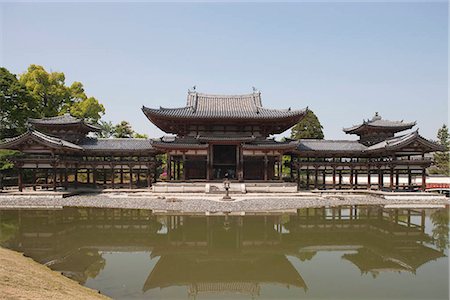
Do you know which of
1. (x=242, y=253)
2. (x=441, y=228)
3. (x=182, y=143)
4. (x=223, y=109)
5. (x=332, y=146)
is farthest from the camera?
(x=223, y=109)

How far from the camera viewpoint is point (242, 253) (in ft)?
35.7

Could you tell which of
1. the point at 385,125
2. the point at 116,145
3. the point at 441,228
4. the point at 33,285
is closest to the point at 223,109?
the point at 116,145

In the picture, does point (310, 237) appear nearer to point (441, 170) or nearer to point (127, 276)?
point (127, 276)

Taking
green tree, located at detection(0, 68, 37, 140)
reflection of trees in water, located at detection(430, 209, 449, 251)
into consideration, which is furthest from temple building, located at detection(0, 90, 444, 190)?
reflection of trees in water, located at detection(430, 209, 449, 251)

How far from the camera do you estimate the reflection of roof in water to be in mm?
8242

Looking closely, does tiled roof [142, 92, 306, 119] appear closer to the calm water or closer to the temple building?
the temple building

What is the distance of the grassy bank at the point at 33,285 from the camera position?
18.7ft

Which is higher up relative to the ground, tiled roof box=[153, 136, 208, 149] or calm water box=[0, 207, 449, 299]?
tiled roof box=[153, 136, 208, 149]

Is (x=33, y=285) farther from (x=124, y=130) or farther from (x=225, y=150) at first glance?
(x=124, y=130)

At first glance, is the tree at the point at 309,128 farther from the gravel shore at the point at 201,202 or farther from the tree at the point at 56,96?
the tree at the point at 56,96

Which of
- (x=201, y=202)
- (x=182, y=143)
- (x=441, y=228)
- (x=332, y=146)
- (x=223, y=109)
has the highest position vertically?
(x=223, y=109)

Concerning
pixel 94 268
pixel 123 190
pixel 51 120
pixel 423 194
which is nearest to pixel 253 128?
pixel 123 190

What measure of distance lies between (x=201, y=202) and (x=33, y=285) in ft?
53.6

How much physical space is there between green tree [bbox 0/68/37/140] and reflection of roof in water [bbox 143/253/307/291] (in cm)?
3372
